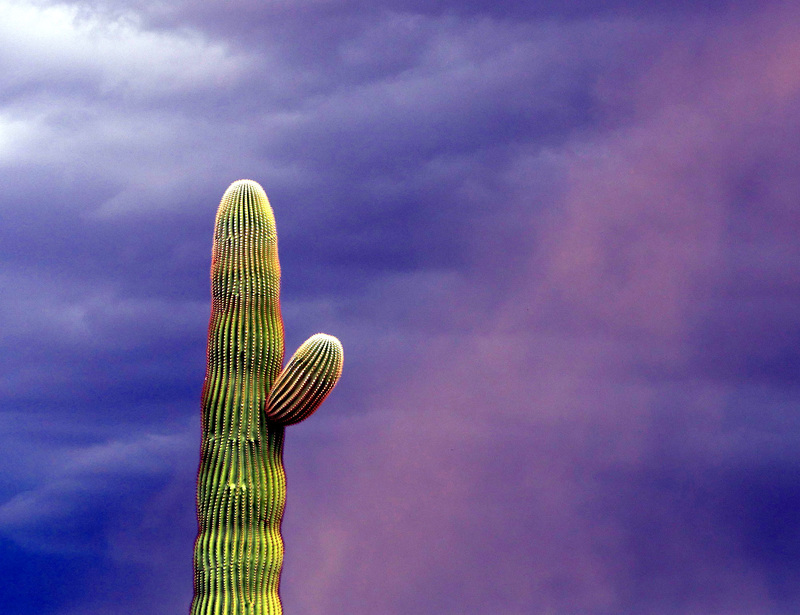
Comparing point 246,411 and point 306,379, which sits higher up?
point 306,379

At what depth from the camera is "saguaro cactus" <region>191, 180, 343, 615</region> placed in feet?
89.5

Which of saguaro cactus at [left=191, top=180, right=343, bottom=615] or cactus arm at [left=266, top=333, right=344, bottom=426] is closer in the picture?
saguaro cactus at [left=191, top=180, right=343, bottom=615]

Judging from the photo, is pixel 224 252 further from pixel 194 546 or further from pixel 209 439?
pixel 194 546

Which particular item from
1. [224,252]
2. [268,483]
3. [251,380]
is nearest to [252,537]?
[268,483]

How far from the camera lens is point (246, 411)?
2775 centimetres

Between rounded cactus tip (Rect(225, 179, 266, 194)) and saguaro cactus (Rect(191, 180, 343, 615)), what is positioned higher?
rounded cactus tip (Rect(225, 179, 266, 194))

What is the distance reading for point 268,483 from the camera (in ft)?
90.6

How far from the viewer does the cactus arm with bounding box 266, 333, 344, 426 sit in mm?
27562

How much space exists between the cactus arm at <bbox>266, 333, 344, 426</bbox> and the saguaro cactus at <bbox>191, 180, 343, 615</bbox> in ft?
0.06

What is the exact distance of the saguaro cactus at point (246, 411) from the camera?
27.3 metres

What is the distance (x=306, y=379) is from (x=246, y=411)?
125cm

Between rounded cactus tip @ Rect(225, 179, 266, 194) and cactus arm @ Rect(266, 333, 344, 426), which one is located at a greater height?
rounded cactus tip @ Rect(225, 179, 266, 194)

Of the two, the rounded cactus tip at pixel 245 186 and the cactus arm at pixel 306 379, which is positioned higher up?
the rounded cactus tip at pixel 245 186

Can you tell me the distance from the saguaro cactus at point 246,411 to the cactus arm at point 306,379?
0.7 inches
